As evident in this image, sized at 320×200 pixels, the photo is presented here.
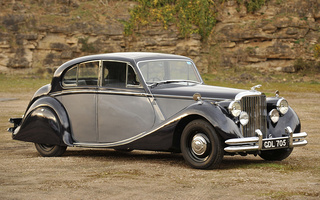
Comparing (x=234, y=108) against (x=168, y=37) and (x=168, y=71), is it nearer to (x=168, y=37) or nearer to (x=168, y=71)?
(x=168, y=71)

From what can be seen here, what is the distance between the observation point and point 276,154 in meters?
8.42

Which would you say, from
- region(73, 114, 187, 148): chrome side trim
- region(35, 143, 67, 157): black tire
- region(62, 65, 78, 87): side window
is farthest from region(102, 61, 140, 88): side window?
region(35, 143, 67, 157): black tire

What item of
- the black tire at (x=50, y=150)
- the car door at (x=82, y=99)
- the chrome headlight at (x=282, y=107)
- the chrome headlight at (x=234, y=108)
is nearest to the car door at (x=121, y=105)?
the car door at (x=82, y=99)

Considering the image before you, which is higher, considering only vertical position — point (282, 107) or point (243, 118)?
point (282, 107)

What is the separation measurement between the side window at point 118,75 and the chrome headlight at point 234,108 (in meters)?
1.71

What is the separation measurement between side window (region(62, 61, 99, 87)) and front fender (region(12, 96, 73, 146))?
0.44m

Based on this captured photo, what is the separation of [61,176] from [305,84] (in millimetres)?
31847

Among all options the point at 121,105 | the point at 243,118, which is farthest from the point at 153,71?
the point at 243,118

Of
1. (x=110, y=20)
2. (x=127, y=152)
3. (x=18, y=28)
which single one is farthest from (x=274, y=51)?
(x=127, y=152)

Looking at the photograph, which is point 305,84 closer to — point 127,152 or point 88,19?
point 88,19

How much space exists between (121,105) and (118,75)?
1.72 ft

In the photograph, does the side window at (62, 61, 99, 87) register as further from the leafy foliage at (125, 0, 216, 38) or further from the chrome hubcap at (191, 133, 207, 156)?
the leafy foliage at (125, 0, 216, 38)

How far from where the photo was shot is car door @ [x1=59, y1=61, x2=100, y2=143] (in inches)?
348

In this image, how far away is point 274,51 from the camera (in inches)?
1624
